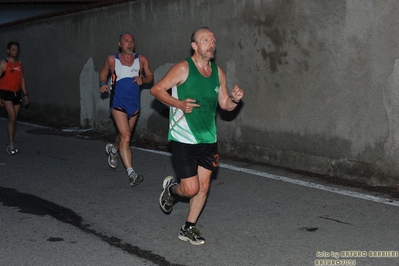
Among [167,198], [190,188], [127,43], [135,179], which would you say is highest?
[127,43]

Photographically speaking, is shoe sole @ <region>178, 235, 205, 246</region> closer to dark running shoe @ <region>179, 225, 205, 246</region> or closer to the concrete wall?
dark running shoe @ <region>179, 225, 205, 246</region>

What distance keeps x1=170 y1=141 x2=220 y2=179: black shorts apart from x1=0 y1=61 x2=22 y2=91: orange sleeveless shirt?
6.19 metres

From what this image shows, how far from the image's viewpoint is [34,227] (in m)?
7.01

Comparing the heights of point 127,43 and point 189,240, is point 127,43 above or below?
above

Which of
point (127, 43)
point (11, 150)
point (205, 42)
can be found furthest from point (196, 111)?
point (11, 150)

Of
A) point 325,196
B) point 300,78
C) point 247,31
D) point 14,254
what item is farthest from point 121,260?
point 247,31

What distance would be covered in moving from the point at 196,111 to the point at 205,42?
617 millimetres

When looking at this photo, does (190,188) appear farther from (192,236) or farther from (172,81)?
(172,81)

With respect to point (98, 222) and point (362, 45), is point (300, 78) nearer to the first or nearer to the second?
point (362, 45)

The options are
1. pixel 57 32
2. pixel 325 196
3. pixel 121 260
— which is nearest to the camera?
pixel 121 260

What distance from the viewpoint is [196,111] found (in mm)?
6383

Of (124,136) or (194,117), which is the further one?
(124,136)

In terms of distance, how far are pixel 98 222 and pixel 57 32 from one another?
10575mm

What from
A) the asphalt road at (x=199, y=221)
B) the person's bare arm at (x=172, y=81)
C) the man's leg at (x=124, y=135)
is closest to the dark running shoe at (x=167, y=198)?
the asphalt road at (x=199, y=221)
